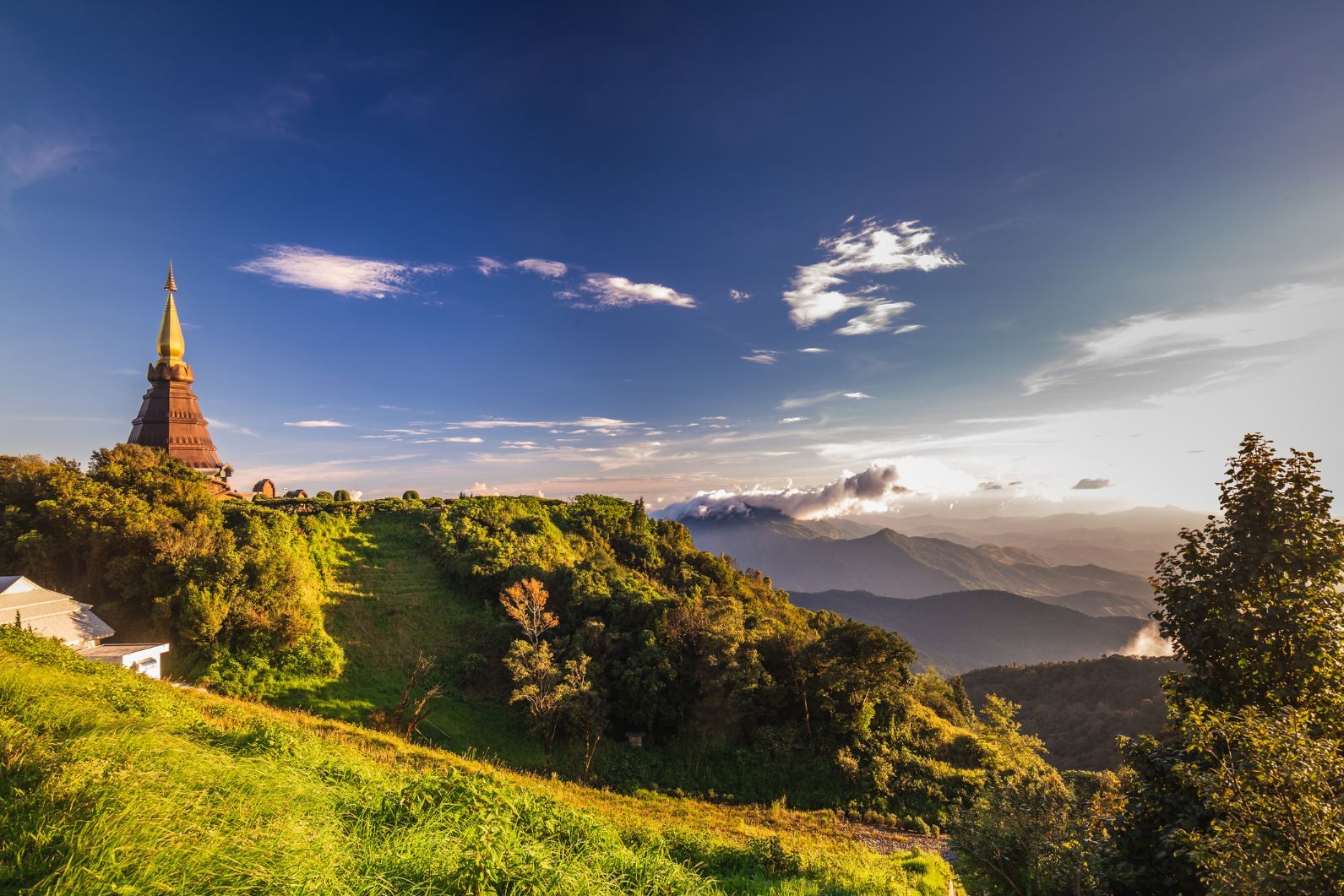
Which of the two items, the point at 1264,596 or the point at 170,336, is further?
the point at 170,336

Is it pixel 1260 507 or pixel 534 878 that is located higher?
pixel 1260 507

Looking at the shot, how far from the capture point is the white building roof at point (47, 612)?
19.9 m

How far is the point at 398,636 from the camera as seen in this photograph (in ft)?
105

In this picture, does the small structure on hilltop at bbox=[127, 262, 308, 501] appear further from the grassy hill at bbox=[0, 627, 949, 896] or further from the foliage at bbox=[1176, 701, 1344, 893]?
the foliage at bbox=[1176, 701, 1344, 893]

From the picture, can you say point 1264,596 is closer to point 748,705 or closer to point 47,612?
point 748,705

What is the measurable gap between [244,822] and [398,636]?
3153 centimetres

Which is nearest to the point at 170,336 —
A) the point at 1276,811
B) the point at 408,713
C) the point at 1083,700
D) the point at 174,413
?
the point at 174,413

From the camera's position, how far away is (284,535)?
117 feet

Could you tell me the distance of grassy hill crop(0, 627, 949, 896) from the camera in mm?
3943

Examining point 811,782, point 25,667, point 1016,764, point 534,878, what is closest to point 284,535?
point 25,667

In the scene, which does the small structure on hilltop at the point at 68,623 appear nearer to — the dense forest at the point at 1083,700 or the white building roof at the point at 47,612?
the white building roof at the point at 47,612

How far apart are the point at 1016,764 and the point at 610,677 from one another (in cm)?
2251

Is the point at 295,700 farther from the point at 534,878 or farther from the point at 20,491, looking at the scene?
the point at 534,878

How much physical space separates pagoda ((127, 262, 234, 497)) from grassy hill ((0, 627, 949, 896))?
49.2m
